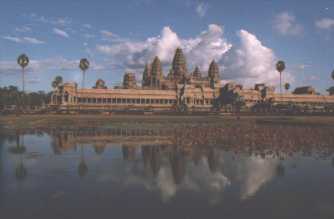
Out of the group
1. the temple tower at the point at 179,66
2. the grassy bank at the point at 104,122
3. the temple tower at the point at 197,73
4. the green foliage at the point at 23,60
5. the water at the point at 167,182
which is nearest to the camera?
the water at the point at 167,182

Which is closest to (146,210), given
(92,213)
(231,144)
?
(92,213)

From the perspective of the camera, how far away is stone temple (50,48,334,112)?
387 feet

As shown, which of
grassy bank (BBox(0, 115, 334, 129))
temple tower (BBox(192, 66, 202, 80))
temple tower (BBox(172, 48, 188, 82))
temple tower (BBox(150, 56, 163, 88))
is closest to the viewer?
grassy bank (BBox(0, 115, 334, 129))

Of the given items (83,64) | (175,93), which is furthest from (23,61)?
(175,93)

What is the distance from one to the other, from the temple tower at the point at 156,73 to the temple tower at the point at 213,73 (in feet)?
91.3

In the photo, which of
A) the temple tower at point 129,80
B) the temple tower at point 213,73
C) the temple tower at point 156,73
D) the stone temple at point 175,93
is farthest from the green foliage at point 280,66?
the temple tower at point 129,80

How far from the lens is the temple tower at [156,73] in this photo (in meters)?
156

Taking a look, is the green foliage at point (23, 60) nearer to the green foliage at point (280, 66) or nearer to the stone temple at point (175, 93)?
the stone temple at point (175, 93)

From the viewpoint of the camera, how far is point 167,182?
12867mm

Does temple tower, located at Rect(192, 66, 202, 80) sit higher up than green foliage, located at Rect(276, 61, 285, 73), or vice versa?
temple tower, located at Rect(192, 66, 202, 80)

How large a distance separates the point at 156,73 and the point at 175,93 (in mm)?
24049

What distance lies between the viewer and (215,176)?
46.0 feet

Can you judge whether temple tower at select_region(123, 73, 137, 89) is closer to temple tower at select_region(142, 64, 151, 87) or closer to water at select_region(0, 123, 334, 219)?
temple tower at select_region(142, 64, 151, 87)

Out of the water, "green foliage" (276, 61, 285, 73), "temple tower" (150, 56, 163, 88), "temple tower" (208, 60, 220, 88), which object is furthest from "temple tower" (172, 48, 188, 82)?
the water
